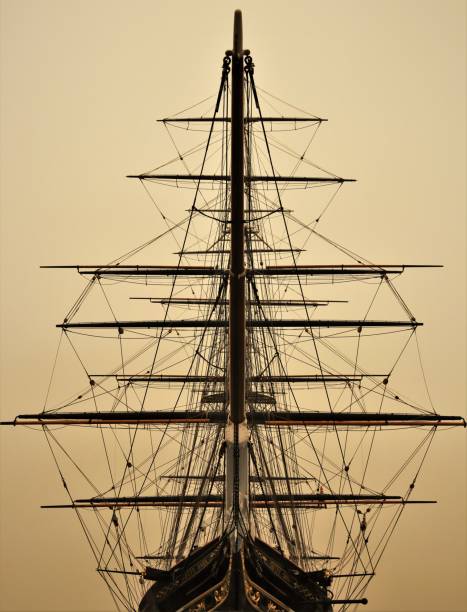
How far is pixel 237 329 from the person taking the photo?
13469 mm

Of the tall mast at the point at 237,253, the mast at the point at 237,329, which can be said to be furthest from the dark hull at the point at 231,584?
the tall mast at the point at 237,253

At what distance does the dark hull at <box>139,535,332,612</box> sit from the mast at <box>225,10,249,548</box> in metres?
0.39

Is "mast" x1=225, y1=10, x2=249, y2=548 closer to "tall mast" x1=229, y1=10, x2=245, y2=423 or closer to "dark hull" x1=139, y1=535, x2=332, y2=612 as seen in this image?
"tall mast" x1=229, y1=10, x2=245, y2=423

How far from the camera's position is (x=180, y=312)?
29.9 m

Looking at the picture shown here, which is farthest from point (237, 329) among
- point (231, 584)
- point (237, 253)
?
point (231, 584)

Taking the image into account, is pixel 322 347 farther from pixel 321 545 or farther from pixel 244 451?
pixel 244 451

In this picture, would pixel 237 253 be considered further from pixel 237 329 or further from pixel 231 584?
pixel 231 584

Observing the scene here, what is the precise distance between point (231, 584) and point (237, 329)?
3.37 meters

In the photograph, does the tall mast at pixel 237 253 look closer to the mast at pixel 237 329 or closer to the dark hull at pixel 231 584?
the mast at pixel 237 329

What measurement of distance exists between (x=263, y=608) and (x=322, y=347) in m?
15.8

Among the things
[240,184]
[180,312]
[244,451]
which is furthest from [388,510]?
[240,184]

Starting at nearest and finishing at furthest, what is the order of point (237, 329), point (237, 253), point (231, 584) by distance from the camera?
point (231, 584), point (237, 253), point (237, 329)

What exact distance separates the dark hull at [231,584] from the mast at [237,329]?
1.28 ft

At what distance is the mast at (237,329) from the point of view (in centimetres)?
1271
